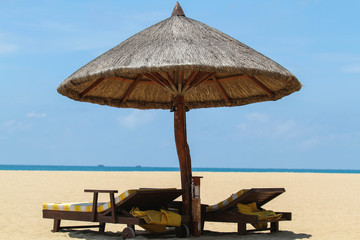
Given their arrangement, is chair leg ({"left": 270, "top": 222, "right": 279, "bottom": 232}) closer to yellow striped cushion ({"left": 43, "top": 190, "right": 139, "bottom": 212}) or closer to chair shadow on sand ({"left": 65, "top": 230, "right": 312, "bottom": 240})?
chair shadow on sand ({"left": 65, "top": 230, "right": 312, "bottom": 240})

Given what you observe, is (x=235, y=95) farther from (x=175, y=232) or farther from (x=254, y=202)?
(x=175, y=232)

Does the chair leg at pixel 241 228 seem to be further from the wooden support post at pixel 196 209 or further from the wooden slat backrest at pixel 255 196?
the wooden support post at pixel 196 209

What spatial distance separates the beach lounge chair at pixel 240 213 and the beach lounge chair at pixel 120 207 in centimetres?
56

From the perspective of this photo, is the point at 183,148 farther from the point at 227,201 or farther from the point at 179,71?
the point at 179,71

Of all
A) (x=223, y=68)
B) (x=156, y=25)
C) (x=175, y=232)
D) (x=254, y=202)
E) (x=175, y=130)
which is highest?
(x=156, y=25)

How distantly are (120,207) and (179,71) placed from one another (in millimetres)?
1948

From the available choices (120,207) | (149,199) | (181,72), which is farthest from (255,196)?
(181,72)

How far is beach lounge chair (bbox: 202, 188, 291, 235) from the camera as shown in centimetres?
636

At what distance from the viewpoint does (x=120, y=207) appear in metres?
6.15

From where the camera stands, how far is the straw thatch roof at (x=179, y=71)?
591 cm

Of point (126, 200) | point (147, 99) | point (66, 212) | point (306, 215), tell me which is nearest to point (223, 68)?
point (126, 200)

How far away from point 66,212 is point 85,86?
2091mm

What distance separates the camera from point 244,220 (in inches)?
253

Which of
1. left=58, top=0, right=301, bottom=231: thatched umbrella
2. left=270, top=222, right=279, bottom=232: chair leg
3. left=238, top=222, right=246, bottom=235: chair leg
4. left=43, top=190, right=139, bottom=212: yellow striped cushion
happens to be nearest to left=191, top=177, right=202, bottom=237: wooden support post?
left=58, top=0, right=301, bottom=231: thatched umbrella
